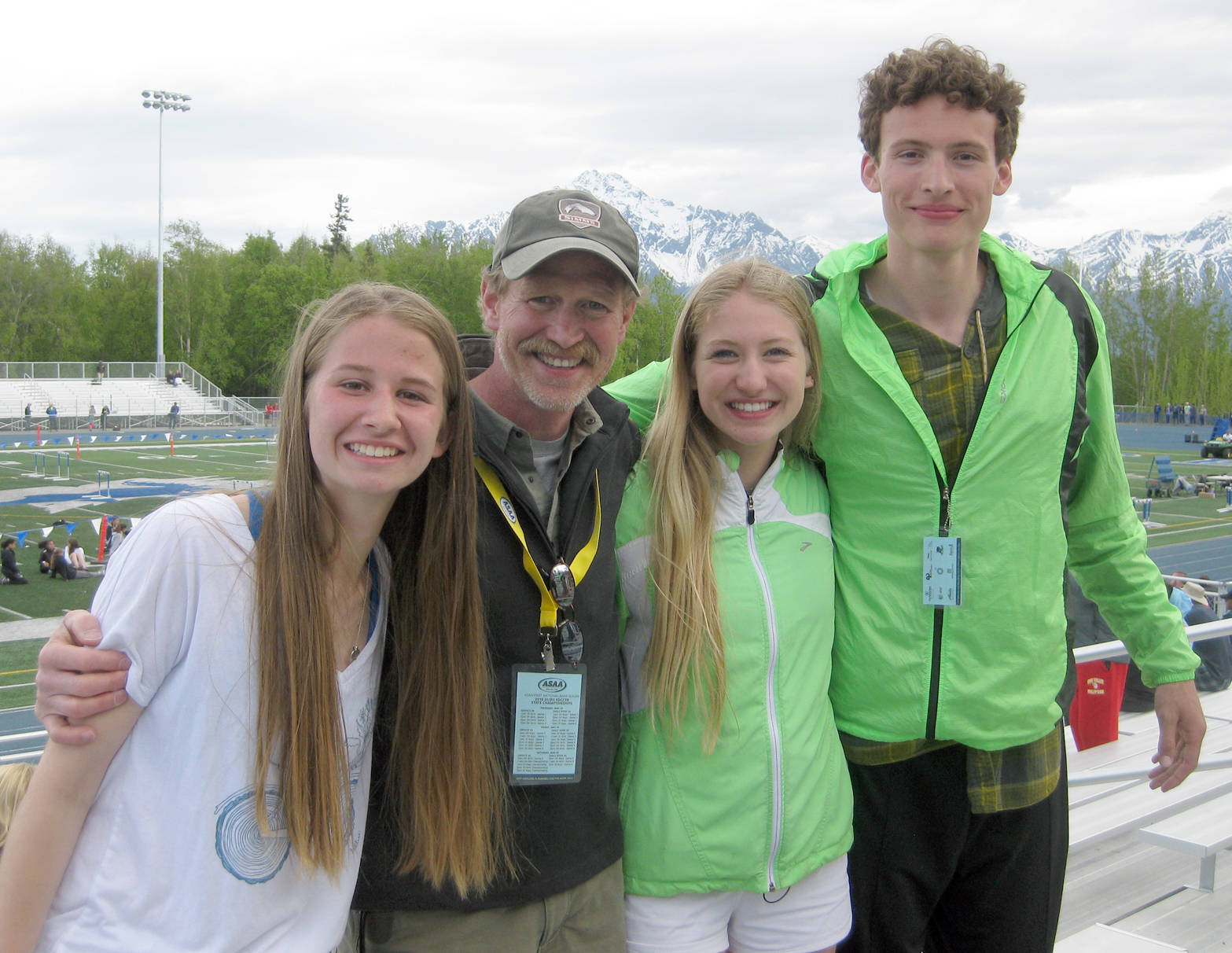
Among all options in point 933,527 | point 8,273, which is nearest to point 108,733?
point 933,527

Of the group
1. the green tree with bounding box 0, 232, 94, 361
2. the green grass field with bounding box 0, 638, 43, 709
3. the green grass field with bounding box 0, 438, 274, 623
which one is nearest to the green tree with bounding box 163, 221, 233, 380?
the green tree with bounding box 0, 232, 94, 361

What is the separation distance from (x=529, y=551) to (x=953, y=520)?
3.08 feet

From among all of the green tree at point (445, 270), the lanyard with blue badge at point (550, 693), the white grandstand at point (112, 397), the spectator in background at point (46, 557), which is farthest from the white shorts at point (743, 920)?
the green tree at point (445, 270)

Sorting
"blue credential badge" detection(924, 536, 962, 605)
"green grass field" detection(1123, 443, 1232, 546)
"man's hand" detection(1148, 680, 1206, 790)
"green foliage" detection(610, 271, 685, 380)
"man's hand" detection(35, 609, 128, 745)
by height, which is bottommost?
"green grass field" detection(1123, 443, 1232, 546)

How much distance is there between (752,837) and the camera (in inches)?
75.3

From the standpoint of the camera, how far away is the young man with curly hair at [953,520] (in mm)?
2109

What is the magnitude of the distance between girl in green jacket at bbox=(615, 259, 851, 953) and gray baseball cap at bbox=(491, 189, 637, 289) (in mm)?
242

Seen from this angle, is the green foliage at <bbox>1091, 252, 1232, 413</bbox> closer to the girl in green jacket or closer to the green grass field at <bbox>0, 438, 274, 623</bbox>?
the green grass field at <bbox>0, 438, 274, 623</bbox>

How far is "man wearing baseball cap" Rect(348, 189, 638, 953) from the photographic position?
6.00ft

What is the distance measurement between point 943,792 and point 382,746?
4.03ft

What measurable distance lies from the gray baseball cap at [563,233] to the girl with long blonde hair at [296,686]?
14.5 inches

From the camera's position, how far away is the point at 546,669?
185 cm

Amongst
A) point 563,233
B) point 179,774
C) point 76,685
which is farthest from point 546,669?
point 563,233

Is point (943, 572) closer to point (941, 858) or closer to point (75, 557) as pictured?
point (941, 858)
